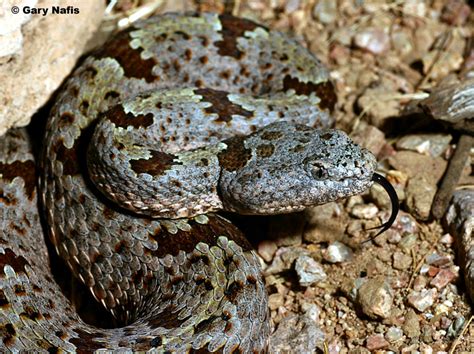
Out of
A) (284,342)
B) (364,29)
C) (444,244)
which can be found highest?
(364,29)

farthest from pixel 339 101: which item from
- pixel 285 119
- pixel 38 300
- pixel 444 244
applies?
pixel 38 300

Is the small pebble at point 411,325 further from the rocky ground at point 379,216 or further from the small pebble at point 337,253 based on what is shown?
the small pebble at point 337,253

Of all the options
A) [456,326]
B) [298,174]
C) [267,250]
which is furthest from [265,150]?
[456,326]

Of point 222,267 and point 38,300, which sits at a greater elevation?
point 222,267

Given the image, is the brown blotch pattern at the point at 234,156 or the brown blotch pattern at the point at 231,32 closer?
the brown blotch pattern at the point at 234,156

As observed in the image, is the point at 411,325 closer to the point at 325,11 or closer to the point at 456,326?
the point at 456,326

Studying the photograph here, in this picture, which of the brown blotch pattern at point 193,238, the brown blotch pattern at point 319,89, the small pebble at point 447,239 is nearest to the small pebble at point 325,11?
the brown blotch pattern at point 319,89

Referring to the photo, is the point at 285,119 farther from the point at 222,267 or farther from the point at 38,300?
the point at 38,300
